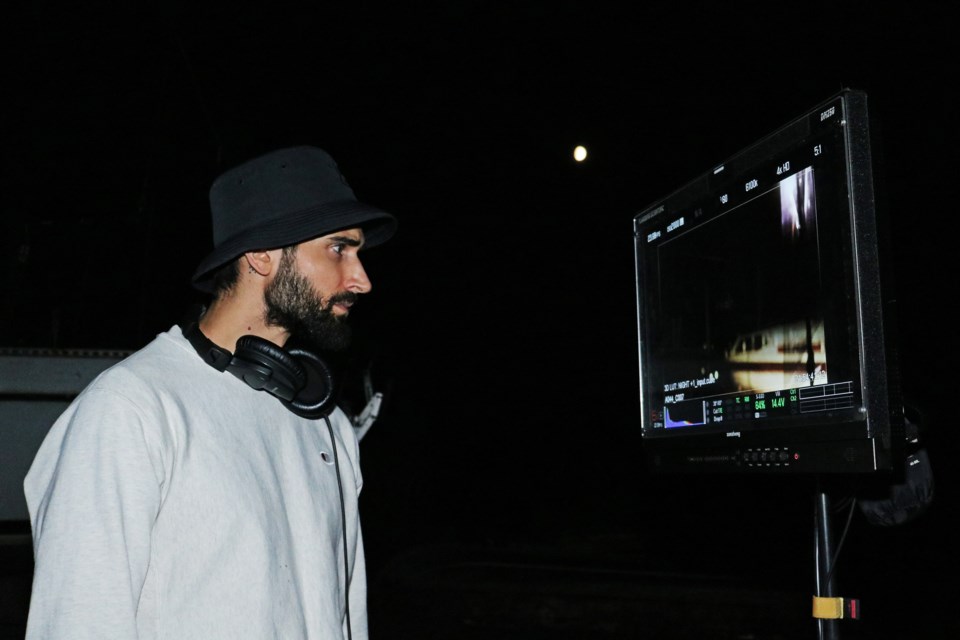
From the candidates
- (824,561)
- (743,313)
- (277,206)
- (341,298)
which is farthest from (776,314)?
(277,206)

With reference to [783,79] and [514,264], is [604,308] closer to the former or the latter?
[514,264]

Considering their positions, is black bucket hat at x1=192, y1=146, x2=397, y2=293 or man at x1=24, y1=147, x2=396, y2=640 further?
black bucket hat at x1=192, y1=146, x2=397, y2=293

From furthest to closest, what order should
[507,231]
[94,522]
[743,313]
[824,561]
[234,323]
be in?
[507,231] → [234,323] → [743,313] → [824,561] → [94,522]

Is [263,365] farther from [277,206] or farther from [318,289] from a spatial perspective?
[277,206]

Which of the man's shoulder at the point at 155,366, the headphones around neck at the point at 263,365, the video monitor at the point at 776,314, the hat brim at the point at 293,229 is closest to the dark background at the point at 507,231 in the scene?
the video monitor at the point at 776,314

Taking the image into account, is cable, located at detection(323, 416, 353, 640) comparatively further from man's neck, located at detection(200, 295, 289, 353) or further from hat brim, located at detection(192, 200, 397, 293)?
hat brim, located at detection(192, 200, 397, 293)

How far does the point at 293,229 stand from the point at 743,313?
0.92 metres

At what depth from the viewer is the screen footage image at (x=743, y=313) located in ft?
4.23

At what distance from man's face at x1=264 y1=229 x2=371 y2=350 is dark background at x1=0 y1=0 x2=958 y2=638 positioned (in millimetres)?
1057

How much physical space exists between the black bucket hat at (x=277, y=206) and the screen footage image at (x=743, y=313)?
2.28 ft

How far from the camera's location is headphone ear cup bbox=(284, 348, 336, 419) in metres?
1.57

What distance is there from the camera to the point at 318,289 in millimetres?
1617

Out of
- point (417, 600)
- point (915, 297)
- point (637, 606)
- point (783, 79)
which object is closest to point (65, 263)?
point (417, 600)

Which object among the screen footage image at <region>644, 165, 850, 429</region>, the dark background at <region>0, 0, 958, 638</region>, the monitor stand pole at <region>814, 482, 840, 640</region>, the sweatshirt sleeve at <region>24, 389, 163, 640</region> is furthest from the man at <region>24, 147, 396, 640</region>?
the dark background at <region>0, 0, 958, 638</region>
